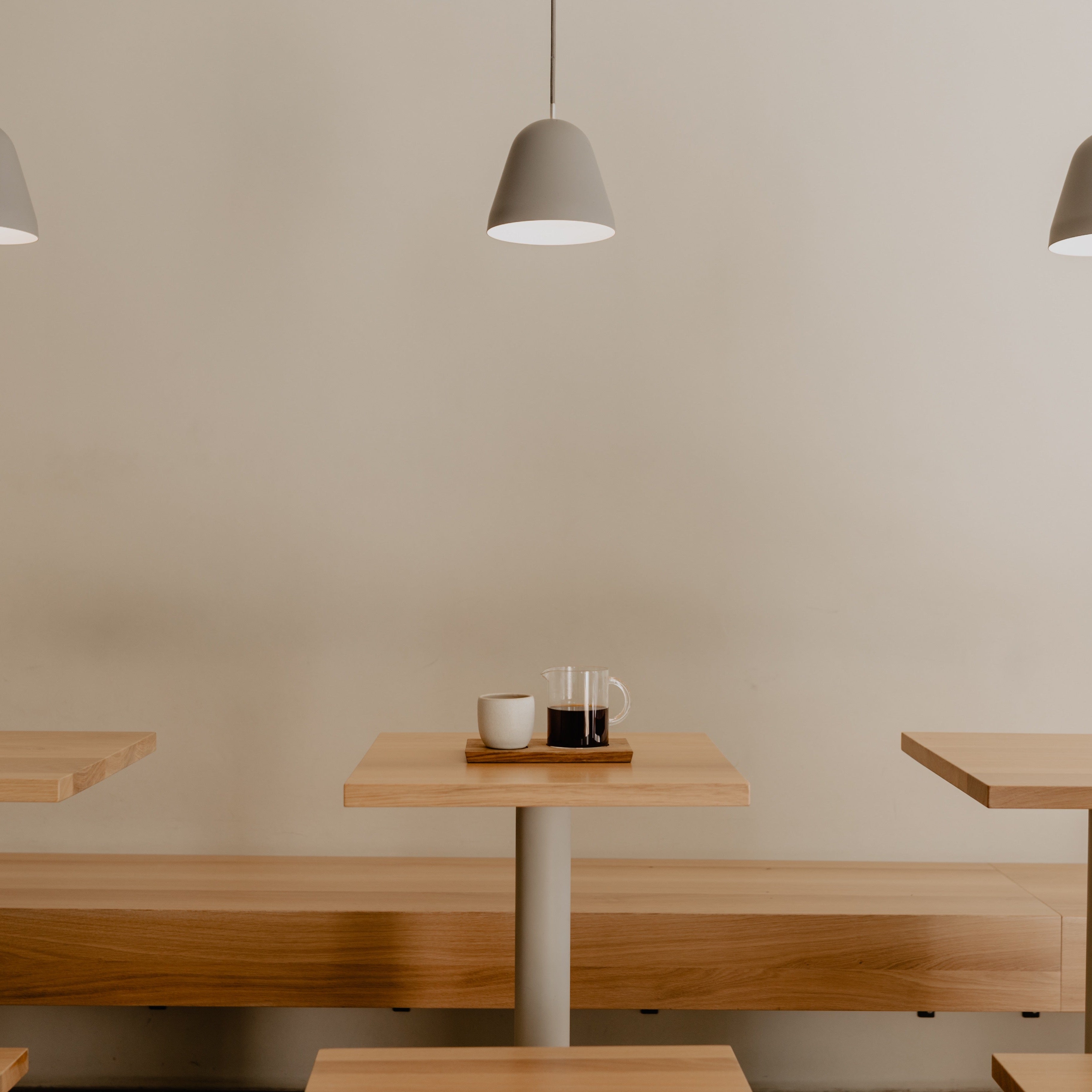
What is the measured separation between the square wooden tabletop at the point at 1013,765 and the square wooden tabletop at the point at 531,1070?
462 mm

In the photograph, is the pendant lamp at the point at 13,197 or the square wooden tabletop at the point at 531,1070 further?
the pendant lamp at the point at 13,197

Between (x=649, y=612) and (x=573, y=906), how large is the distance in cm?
68

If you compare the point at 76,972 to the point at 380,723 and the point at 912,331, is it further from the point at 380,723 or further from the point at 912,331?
the point at 912,331

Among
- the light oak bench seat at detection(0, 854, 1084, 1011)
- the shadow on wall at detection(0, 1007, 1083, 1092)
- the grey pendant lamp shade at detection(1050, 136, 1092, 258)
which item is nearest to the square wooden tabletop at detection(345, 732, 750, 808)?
the light oak bench seat at detection(0, 854, 1084, 1011)

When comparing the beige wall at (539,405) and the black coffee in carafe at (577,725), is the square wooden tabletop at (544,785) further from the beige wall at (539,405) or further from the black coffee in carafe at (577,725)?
the beige wall at (539,405)

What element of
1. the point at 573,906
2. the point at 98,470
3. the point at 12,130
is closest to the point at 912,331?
the point at 573,906

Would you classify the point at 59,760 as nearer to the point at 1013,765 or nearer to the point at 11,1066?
the point at 11,1066

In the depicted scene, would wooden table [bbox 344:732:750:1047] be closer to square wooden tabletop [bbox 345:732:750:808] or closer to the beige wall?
square wooden tabletop [bbox 345:732:750:808]

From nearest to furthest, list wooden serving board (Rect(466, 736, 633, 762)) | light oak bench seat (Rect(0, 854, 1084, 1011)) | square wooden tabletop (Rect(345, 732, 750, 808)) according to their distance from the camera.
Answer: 1. square wooden tabletop (Rect(345, 732, 750, 808))
2. wooden serving board (Rect(466, 736, 633, 762))
3. light oak bench seat (Rect(0, 854, 1084, 1011))

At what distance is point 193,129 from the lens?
2301 mm

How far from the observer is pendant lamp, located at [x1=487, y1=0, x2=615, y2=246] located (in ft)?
5.17

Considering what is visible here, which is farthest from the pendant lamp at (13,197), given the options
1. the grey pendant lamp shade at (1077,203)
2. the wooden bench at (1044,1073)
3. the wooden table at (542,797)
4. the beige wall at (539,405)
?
the wooden bench at (1044,1073)

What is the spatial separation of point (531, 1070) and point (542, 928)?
23 centimetres

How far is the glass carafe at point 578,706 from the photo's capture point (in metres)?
1.49
